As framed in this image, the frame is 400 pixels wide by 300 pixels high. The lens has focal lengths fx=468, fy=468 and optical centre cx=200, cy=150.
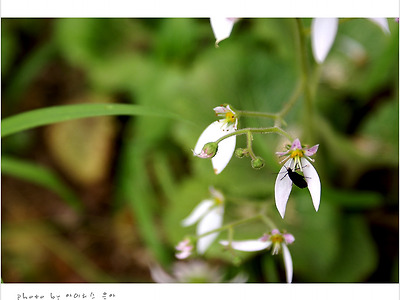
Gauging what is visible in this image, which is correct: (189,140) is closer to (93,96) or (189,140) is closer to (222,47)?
(222,47)

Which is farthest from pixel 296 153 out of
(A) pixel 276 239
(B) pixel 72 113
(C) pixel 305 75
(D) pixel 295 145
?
(B) pixel 72 113

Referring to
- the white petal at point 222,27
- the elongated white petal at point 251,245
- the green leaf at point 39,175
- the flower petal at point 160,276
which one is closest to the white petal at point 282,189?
the elongated white petal at point 251,245

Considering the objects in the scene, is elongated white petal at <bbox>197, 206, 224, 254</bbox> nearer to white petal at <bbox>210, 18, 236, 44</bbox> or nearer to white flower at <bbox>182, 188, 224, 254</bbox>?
white flower at <bbox>182, 188, 224, 254</bbox>

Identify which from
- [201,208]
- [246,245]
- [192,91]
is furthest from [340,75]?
[246,245]

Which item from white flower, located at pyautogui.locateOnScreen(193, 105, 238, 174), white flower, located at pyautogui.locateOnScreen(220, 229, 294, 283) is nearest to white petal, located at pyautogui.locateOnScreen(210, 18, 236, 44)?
white flower, located at pyautogui.locateOnScreen(193, 105, 238, 174)

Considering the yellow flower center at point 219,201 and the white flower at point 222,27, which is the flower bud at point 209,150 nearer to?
the white flower at point 222,27
